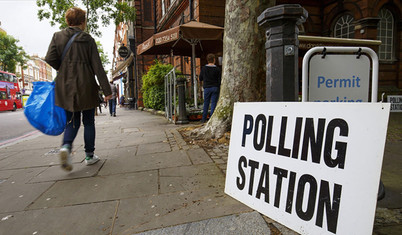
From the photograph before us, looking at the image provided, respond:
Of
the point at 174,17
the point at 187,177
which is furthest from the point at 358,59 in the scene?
the point at 174,17

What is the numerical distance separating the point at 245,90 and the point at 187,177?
6.47ft

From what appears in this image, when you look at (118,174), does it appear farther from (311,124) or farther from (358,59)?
(358,59)

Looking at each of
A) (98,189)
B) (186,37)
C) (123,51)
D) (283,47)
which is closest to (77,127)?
(98,189)

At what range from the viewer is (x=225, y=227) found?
5.03 ft

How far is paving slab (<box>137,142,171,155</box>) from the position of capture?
3.64 m

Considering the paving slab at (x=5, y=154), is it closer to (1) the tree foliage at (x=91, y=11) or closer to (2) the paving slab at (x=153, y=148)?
(2) the paving slab at (x=153, y=148)

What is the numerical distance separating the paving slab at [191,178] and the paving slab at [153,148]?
96cm

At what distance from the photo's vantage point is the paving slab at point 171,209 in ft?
5.34

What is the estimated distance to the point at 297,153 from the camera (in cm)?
150

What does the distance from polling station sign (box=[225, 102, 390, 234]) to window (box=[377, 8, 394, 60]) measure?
1145 centimetres

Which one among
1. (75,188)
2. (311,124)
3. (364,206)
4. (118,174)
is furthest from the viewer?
(118,174)

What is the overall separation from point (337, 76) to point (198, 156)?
192cm

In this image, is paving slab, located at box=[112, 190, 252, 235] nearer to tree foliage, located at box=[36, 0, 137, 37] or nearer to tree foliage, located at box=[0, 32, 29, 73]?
tree foliage, located at box=[36, 0, 137, 37]

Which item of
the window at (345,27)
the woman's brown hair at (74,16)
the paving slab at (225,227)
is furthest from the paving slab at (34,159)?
the window at (345,27)
